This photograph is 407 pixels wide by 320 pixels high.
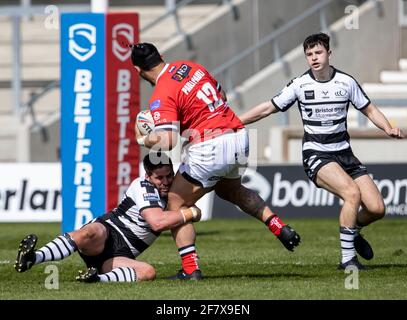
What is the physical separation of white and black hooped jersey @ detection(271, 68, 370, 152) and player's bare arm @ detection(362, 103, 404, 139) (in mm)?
75

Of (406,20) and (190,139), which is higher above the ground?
(406,20)

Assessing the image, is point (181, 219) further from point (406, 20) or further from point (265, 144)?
point (406, 20)

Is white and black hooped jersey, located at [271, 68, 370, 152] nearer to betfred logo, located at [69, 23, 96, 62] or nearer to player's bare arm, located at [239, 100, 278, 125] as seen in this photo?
player's bare arm, located at [239, 100, 278, 125]

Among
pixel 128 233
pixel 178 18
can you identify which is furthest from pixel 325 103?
pixel 178 18

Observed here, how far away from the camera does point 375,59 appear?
1007 inches

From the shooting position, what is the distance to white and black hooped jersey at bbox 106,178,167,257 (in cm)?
1018

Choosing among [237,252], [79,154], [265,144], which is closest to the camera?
[237,252]

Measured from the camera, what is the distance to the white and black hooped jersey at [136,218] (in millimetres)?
10180

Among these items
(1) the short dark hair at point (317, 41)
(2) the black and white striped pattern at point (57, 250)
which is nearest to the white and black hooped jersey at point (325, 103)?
(1) the short dark hair at point (317, 41)

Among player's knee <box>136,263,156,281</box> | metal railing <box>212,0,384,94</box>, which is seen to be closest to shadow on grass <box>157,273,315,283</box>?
player's knee <box>136,263,156,281</box>

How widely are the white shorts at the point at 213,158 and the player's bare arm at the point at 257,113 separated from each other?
725 millimetres

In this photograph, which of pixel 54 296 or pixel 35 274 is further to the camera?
pixel 35 274

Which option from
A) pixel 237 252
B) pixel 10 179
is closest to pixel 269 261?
pixel 237 252

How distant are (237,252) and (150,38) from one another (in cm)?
1300
